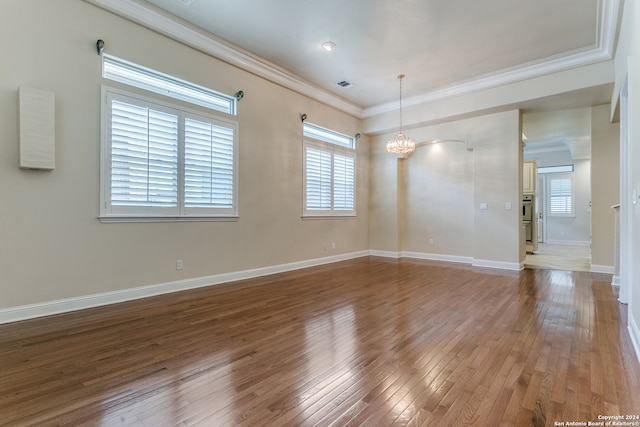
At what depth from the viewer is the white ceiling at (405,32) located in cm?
366

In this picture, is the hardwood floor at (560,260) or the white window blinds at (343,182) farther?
→ the white window blinds at (343,182)

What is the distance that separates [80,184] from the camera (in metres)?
3.33

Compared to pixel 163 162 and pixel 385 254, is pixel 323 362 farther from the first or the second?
pixel 385 254

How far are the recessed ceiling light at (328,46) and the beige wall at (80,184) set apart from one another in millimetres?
1291

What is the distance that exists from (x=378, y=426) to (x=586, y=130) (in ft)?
29.9

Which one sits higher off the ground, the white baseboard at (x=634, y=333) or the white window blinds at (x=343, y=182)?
the white window blinds at (x=343, y=182)

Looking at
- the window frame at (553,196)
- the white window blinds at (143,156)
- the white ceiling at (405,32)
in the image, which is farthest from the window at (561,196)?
the white window blinds at (143,156)

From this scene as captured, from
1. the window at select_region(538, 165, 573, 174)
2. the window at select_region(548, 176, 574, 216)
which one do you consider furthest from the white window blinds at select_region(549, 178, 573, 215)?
the window at select_region(538, 165, 573, 174)

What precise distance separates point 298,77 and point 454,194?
4.13 metres

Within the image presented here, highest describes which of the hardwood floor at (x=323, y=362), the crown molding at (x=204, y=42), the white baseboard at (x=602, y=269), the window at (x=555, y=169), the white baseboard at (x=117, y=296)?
the crown molding at (x=204, y=42)

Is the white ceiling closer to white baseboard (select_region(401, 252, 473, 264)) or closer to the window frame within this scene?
white baseboard (select_region(401, 252, 473, 264))

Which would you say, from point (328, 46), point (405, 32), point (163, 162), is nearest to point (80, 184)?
point (163, 162)

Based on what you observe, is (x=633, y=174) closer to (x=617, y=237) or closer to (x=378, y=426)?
(x=617, y=237)

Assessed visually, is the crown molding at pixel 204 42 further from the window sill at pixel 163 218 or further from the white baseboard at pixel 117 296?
the white baseboard at pixel 117 296
